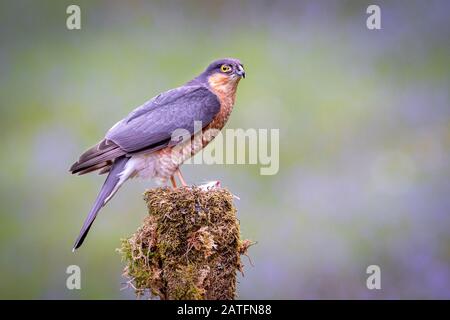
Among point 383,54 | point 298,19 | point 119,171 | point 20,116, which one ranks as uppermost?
point 298,19

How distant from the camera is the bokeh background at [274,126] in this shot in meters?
10.8

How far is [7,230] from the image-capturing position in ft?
39.7

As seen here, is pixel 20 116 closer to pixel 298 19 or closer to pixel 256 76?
pixel 256 76

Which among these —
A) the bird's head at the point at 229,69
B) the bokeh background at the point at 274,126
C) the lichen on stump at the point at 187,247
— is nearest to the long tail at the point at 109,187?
the lichen on stump at the point at 187,247

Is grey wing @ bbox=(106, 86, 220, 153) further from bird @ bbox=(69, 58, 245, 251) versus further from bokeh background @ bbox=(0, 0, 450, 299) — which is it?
bokeh background @ bbox=(0, 0, 450, 299)

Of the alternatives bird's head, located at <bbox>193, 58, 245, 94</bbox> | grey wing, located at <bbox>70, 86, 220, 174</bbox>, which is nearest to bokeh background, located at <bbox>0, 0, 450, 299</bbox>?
bird's head, located at <bbox>193, 58, 245, 94</bbox>

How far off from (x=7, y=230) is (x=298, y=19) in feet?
A: 30.7

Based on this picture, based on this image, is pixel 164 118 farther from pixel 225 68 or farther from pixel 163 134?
pixel 225 68

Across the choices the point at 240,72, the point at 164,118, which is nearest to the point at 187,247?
the point at 164,118

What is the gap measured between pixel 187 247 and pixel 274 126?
7444 mm

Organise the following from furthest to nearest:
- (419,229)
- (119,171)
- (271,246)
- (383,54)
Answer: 1. (383,54)
2. (419,229)
3. (271,246)
4. (119,171)

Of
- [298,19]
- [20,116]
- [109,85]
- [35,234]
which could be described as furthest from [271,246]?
[298,19]

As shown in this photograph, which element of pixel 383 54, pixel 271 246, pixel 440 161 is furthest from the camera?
pixel 383 54

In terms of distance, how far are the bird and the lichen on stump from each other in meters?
1.26
